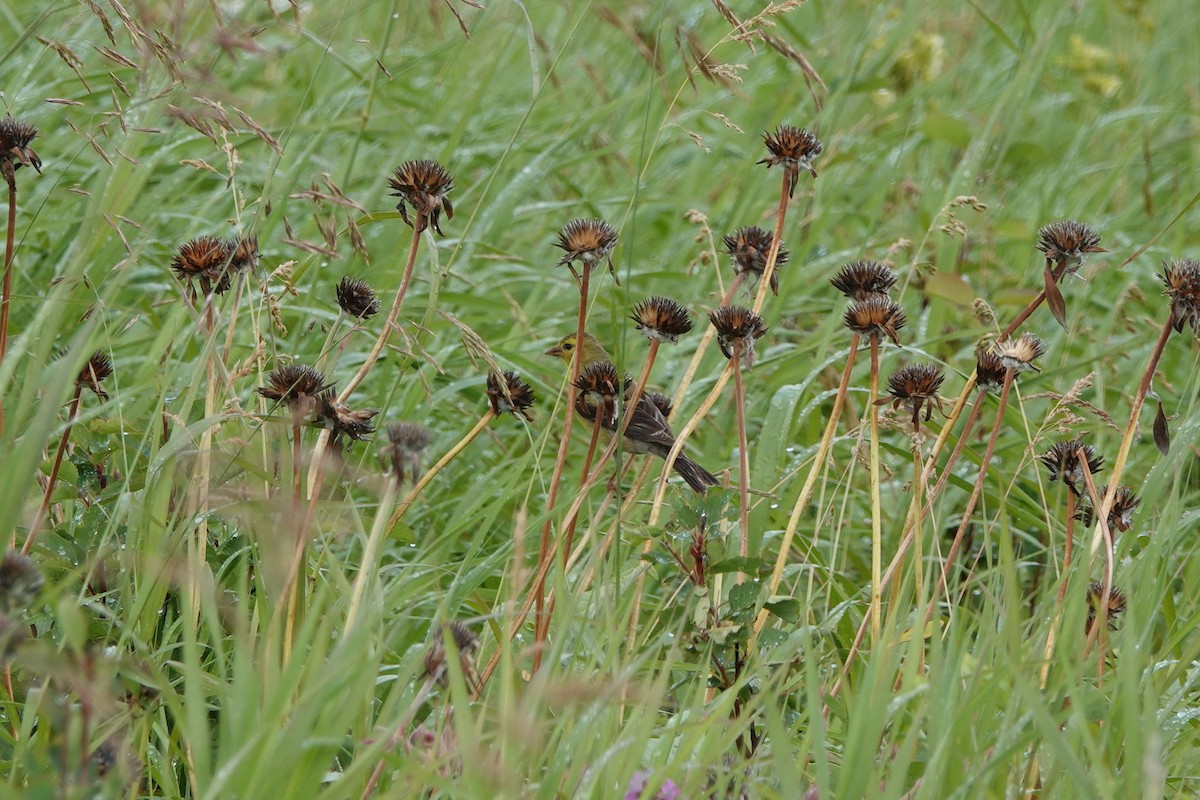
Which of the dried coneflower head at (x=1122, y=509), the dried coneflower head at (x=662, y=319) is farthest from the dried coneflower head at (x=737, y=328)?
the dried coneflower head at (x=1122, y=509)

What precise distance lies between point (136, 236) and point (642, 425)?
144 cm

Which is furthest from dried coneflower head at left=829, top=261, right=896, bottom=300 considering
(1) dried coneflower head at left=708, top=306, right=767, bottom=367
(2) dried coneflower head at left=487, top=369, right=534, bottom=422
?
(2) dried coneflower head at left=487, top=369, right=534, bottom=422

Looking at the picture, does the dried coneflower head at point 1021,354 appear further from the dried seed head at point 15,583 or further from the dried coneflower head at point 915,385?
the dried seed head at point 15,583

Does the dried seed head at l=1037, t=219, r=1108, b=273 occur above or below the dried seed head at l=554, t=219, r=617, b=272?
above

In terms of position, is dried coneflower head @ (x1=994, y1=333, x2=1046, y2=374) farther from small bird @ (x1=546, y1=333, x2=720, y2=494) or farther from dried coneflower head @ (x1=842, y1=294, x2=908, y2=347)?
small bird @ (x1=546, y1=333, x2=720, y2=494)

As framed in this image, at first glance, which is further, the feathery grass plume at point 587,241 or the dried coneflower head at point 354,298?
the dried coneflower head at point 354,298

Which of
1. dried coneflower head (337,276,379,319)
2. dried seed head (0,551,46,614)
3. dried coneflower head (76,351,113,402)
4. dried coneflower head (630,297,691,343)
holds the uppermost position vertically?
dried coneflower head (630,297,691,343)

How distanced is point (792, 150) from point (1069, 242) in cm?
48

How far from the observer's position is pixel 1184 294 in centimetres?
207

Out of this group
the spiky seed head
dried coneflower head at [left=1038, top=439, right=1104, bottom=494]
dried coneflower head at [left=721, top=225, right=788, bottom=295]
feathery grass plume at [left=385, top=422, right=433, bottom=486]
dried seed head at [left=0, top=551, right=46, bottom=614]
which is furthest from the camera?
dried coneflower head at [left=721, top=225, right=788, bottom=295]

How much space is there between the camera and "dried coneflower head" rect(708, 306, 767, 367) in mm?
2092

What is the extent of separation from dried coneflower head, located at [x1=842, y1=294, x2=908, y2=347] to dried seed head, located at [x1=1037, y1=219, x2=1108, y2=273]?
0.27 m

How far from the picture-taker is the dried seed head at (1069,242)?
2141 millimetres

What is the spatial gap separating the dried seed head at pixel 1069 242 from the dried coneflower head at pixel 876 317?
27 centimetres
